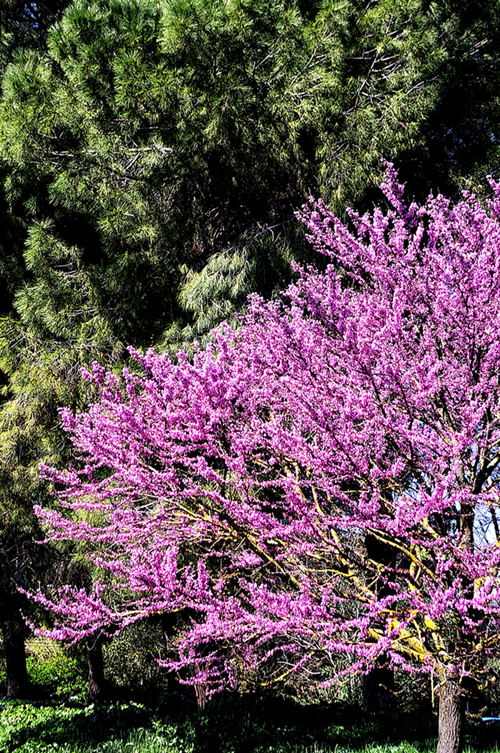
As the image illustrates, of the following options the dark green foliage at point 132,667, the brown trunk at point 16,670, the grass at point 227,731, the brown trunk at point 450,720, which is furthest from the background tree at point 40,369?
the brown trunk at point 450,720

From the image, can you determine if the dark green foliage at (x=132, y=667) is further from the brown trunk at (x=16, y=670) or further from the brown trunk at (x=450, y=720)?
the brown trunk at (x=450, y=720)

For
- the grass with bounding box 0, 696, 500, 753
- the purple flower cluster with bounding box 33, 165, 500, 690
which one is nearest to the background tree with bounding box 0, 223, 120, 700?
the grass with bounding box 0, 696, 500, 753

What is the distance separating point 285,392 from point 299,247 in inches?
121

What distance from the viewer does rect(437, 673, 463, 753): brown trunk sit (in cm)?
324

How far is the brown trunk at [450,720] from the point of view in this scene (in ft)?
10.6

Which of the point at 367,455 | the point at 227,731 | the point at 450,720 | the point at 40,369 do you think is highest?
the point at 40,369

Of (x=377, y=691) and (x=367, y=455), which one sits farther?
(x=377, y=691)

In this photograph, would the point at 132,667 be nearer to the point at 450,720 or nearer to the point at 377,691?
the point at 377,691

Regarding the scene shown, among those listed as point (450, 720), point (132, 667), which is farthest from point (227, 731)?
point (132, 667)

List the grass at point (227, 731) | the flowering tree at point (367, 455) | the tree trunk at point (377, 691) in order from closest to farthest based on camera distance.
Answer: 1. the flowering tree at point (367, 455)
2. the grass at point (227, 731)
3. the tree trunk at point (377, 691)

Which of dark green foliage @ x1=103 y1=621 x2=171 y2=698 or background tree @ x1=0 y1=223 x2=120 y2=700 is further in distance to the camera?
dark green foliage @ x1=103 y1=621 x2=171 y2=698

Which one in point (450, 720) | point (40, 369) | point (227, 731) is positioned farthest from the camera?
point (40, 369)

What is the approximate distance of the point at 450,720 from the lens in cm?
328

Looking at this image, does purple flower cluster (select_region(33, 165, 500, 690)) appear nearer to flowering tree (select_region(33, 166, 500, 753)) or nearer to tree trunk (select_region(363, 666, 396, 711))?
flowering tree (select_region(33, 166, 500, 753))
